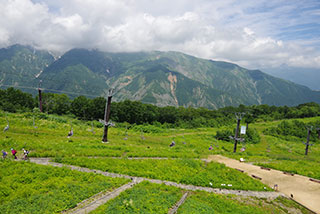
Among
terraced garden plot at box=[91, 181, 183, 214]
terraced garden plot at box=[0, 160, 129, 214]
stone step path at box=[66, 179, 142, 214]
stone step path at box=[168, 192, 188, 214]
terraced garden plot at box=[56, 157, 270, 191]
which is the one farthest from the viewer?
terraced garden plot at box=[56, 157, 270, 191]

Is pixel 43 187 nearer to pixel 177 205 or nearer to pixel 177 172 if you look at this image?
pixel 177 205

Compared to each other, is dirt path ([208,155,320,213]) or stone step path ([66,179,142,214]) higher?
stone step path ([66,179,142,214])

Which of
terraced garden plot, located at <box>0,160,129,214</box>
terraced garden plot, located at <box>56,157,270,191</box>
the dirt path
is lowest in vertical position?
the dirt path

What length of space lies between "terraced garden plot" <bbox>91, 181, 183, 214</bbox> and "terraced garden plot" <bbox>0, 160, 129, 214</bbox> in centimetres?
206

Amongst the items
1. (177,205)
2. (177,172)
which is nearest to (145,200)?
(177,205)

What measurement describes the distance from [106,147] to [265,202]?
73.3 ft

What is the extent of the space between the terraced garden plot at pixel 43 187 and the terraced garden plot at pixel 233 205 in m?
6.83

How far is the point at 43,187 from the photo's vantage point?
1586 cm

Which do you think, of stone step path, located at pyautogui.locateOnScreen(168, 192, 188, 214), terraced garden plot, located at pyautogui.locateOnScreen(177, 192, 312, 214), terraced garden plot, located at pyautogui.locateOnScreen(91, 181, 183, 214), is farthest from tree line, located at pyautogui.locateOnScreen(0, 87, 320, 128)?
stone step path, located at pyautogui.locateOnScreen(168, 192, 188, 214)

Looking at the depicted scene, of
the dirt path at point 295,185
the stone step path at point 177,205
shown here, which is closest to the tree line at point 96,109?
the dirt path at point 295,185

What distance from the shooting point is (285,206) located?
19.6 meters

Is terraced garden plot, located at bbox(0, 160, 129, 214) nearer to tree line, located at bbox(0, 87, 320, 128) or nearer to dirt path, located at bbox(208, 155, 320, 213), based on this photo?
dirt path, located at bbox(208, 155, 320, 213)

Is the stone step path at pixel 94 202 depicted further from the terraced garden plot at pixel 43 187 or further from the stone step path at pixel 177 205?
the stone step path at pixel 177 205

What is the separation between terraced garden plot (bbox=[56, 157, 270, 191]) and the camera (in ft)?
71.7
